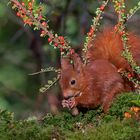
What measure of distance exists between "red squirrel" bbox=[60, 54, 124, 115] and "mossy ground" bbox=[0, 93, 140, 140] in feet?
0.90

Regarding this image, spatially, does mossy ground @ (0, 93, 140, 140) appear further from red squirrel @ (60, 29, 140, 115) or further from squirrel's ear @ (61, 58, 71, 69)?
squirrel's ear @ (61, 58, 71, 69)

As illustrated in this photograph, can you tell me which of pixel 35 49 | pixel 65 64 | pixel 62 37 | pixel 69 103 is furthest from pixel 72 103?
pixel 35 49

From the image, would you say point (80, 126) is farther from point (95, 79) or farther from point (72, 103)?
point (95, 79)

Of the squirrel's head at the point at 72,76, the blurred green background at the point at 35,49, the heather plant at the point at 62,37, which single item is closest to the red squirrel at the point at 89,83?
the squirrel's head at the point at 72,76

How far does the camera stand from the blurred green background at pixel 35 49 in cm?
995

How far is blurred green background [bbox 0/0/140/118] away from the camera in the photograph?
995 cm

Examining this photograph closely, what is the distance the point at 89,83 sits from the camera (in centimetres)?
708

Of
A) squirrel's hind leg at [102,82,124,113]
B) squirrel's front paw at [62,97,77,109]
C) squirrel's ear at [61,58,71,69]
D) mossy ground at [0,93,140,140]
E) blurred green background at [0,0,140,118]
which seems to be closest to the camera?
mossy ground at [0,93,140,140]

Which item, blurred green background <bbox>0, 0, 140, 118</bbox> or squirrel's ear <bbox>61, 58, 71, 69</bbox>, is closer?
squirrel's ear <bbox>61, 58, 71, 69</bbox>

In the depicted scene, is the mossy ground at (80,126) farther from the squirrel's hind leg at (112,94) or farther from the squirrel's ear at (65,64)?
the squirrel's ear at (65,64)

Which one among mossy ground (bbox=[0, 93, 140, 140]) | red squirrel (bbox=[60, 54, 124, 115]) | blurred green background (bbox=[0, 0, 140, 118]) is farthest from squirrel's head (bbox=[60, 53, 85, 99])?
blurred green background (bbox=[0, 0, 140, 118])

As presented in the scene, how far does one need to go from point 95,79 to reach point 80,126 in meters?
1.01

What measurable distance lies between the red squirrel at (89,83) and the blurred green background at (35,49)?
1919 millimetres

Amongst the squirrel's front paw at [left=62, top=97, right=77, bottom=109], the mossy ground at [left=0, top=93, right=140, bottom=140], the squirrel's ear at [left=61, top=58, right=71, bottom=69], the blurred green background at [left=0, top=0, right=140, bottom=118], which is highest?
the blurred green background at [left=0, top=0, right=140, bottom=118]
